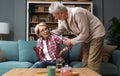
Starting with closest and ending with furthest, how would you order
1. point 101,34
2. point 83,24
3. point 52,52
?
point 83,24 → point 101,34 → point 52,52

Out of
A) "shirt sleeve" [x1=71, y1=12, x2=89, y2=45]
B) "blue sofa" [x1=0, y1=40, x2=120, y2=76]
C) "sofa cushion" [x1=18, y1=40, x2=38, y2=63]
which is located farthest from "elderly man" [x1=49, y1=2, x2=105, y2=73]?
"sofa cushion" [x1=18, y1=40, x2=38, y2=63]

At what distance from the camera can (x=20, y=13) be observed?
6012 millimetres

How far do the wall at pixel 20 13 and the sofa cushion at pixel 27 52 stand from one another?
1838mm

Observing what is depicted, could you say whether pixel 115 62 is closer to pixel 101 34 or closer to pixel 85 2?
pixel 101 34

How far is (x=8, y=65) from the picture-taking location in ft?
12.0

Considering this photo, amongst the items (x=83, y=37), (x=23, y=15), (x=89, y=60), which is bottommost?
(x=89, y=60)

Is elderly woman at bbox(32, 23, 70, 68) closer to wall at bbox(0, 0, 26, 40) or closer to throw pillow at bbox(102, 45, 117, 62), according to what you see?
throw pillow at bbox(102, 45, 117, 62)

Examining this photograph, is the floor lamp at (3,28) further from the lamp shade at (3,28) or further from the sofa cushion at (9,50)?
the sofa cushion at (9,50)

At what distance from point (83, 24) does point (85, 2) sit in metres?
3.22

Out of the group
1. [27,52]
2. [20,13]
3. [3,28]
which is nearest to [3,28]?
[3,28]

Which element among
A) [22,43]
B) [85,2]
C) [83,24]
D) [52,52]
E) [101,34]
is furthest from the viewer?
[85,2]

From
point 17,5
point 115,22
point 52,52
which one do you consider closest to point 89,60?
point 52,52

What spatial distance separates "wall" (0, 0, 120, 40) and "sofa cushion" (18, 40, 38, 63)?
184 centimetres

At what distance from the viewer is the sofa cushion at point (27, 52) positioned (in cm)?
411
